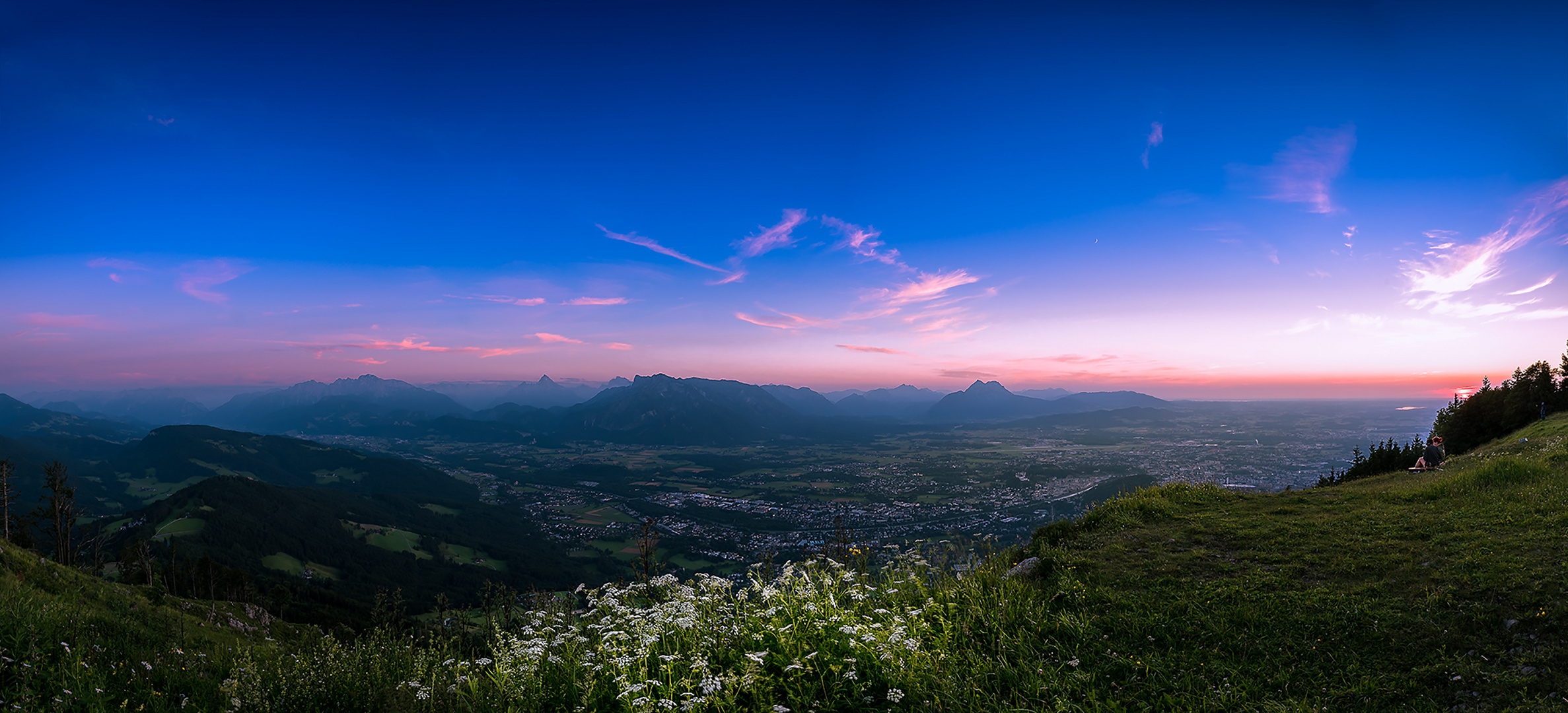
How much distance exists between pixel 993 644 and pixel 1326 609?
13.9 ft

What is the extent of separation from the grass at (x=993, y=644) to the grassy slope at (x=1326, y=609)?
32 mm

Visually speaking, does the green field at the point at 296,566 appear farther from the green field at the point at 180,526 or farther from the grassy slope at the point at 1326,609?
the grassy slope at the point at 1326,609

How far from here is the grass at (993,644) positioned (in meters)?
5.08

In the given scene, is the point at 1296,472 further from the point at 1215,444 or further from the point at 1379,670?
the point at 1379,670

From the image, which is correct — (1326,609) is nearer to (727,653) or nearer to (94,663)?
(727,653)

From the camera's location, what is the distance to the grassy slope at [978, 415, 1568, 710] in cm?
514

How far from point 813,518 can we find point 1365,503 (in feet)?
425

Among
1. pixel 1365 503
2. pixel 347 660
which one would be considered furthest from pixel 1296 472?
pixel 347 660

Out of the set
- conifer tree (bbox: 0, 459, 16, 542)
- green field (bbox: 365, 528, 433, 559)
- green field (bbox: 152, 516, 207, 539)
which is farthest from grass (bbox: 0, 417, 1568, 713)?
green field (bbox: 152, 516, 207, 539)

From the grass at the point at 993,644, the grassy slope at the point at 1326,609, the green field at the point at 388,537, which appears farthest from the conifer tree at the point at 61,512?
the green field at the point at 388,537

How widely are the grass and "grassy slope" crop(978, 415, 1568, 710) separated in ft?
0.10

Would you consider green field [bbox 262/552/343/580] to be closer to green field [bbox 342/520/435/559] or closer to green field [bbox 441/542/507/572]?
green field [bbox 342/520/435/559]

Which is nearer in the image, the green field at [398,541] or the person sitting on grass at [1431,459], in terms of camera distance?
the person sitting on grass at [1431,459]

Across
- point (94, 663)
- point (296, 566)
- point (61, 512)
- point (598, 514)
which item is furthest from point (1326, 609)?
point (598, 514)
